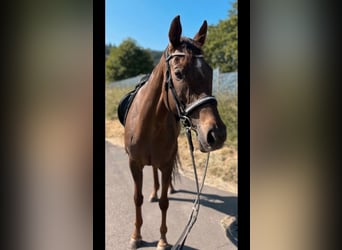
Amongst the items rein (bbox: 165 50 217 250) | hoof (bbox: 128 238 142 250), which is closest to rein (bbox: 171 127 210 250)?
rein (bbox: 165 50 217 250)

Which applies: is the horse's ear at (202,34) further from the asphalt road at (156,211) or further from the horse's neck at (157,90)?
the asphalt road at (156,211)

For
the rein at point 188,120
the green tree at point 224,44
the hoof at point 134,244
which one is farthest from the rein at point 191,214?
the green tree at point 224,44

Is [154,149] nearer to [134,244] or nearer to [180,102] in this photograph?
[180,102]

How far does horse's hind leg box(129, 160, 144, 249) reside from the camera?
938 millimetres

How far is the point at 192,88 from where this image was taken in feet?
2.99

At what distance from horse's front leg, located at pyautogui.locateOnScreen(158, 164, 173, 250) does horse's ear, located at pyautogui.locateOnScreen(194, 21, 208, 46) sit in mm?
376

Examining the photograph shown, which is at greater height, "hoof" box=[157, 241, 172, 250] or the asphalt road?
the asphalt road

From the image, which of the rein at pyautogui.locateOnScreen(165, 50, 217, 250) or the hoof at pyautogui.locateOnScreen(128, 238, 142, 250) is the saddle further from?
the hoof at pyautogui.locateOnScreen(128, 238, 142, 250)

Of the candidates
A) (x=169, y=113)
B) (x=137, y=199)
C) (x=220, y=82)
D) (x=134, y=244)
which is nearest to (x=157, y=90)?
(x=169, y=113)

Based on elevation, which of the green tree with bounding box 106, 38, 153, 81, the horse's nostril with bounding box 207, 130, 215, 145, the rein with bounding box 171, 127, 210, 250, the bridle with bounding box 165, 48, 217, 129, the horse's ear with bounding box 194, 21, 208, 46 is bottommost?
the rein with bounding box 171, 127, 210, 250

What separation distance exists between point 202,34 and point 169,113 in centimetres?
25

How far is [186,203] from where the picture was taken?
0.97 meters

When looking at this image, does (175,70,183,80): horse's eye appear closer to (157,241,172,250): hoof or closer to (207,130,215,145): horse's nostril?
(207,130,215,145): horse's nostril
